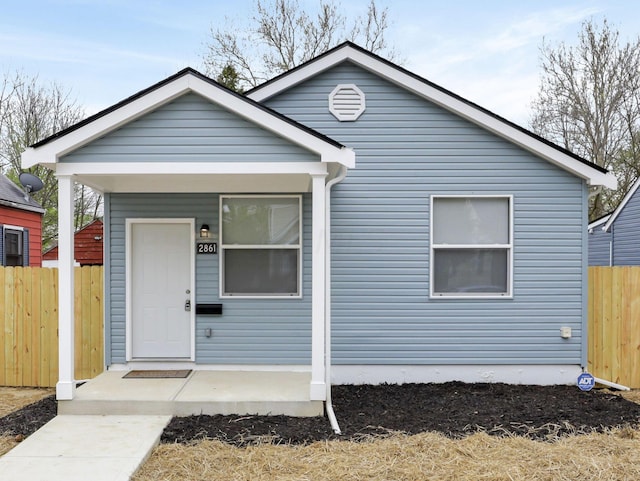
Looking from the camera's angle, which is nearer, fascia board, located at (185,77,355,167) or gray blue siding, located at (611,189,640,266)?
fascia board, located at (185,77,355,167)

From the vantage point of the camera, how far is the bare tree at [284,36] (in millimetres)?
16734

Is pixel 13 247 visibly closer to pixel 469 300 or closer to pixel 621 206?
pixel 469 300

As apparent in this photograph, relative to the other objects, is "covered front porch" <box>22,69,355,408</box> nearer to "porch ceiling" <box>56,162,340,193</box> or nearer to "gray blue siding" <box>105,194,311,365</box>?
"porch ceiling" <box>56,162,340,193</box>

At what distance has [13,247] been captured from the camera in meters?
12.4

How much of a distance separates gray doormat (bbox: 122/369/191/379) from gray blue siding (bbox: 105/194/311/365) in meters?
0.26

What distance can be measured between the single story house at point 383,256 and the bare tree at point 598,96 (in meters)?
12.2

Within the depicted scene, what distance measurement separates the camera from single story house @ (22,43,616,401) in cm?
641

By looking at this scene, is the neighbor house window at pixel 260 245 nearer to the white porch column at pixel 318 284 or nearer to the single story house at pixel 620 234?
the white porch column at pixel 318 284

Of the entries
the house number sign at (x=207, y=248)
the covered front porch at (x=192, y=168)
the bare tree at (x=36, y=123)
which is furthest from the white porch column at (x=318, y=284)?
the bare tree at (x=36, y=123)

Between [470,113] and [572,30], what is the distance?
43.1 feet

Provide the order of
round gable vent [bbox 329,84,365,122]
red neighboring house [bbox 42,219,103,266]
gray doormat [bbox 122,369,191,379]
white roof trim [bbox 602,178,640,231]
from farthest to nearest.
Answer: white roof trim [bbox 602,178,640,231], red neighboring house [bbox 42,219,103,266], round gable vent [bbox 329,84,365,122], gray doormat [bbox 122,369,191,379]

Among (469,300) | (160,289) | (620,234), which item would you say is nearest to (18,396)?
(160,289)

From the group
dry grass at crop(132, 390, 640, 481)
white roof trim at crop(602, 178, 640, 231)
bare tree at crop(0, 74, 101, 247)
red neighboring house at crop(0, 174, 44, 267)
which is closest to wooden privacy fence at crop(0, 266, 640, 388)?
dry grass at crop(132, 390, 640, 481)

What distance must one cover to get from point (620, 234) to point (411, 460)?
12.1 m
